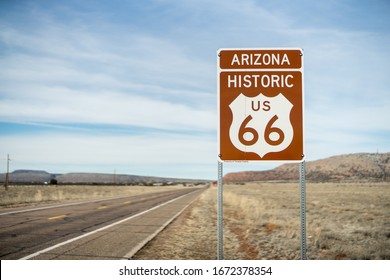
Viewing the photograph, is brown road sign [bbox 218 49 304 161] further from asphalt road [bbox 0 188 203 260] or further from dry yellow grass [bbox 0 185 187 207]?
dry yellow grass [bbox 0 185 187 207]

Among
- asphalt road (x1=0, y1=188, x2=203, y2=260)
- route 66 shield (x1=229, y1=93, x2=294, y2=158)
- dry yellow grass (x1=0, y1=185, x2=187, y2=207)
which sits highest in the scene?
route 66 shield (x1=229, y1=93, x2=294, y2=158)

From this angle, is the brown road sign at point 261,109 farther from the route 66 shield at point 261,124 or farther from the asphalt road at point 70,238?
the asphalt road at point 70,238

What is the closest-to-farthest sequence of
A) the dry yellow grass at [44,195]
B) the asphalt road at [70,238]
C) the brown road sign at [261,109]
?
1. the brown road sign at [261,109]
2. the asphalt road at [70,238]
3. the dry yellow grass at [44,195]

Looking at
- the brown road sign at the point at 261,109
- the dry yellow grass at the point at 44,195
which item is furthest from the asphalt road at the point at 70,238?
the dry yellow grass at the point at 44,195

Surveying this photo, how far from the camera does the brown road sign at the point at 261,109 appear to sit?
4.13 m

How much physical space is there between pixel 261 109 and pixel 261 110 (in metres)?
0.01

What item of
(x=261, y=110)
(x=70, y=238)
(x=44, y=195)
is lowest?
(x=44, y=195)

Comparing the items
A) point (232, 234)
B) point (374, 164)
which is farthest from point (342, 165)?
point (232, 234)

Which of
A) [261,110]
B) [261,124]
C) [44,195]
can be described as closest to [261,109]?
[261,110]

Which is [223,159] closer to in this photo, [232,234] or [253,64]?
[253,64]

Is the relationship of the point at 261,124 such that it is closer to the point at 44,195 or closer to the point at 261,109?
the point at 261,109

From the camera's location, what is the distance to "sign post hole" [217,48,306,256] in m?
4.13

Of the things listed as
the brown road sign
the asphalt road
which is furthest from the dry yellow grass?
the brown road sign

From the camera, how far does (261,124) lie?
417 centimetres
